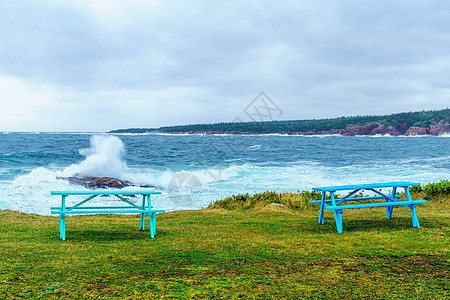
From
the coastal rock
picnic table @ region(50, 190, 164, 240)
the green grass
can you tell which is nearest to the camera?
the green grass

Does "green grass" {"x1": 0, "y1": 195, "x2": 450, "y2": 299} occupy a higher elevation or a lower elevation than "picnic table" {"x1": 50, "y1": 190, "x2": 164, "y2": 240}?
lower

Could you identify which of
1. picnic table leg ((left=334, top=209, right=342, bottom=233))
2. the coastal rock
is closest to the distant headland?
the coastal rock

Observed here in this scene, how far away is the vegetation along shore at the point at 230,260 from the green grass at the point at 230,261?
0.01 metres

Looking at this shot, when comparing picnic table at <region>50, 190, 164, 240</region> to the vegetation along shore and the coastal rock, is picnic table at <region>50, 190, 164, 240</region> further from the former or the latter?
the coastal rock

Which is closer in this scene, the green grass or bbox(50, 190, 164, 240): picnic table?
the green grass

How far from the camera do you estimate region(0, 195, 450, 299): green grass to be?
12.6ft

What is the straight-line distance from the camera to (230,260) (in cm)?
502

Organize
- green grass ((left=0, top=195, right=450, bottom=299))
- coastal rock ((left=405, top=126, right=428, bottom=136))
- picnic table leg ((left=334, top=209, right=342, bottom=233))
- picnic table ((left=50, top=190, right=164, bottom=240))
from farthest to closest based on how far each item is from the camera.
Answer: coastal rock ((left=405, top=126, right=428, bottom=136)) → picnic table leg ((left=334, top=209, right=342, bottom=233)) → picnic table ((left=50, top=190, right=164, bottom=240)) → green grass ((left=0, top=195, right=450, bottom=299))

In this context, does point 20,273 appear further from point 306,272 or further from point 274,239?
point 274,239

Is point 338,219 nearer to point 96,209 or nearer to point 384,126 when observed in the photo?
point 96,209

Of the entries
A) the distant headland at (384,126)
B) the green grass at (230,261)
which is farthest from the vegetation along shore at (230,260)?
the distant headland at (384,126)

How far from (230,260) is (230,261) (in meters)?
0.05

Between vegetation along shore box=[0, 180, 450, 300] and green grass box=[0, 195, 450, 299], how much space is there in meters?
0.01

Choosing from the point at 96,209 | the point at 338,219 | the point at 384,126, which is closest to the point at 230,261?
the point at 338,219
